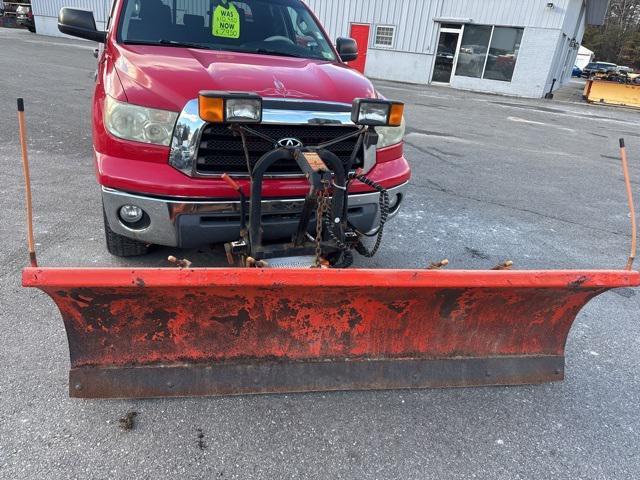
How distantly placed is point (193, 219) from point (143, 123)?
2.05 feet

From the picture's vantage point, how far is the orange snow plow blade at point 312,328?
2203 millimetres

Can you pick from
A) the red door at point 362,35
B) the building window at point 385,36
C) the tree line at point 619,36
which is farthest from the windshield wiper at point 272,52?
the tree line at point 619,36

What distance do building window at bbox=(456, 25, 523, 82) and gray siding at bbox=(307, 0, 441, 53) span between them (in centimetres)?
172

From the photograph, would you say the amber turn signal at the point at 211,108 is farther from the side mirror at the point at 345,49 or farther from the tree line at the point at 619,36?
the tree line at the point at 619,36

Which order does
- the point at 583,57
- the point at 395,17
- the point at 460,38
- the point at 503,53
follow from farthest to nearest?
the point at 583,57 < the point at 395,17 < the point at 460,38 < the point at 503,53

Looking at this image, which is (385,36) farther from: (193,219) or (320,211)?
(320,211)

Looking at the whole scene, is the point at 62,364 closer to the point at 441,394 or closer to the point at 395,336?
the point at 395,336

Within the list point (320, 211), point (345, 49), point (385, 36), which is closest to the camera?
point (320, 211)

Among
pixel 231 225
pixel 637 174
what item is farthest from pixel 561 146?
pixel 231 225

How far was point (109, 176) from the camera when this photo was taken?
2742 mm

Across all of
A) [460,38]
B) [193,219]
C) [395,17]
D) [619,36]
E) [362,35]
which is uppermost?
[619,36]

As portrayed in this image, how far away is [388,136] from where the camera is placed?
349cm

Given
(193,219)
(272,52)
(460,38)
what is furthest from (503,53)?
(193,219)

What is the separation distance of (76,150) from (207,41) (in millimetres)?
3852
